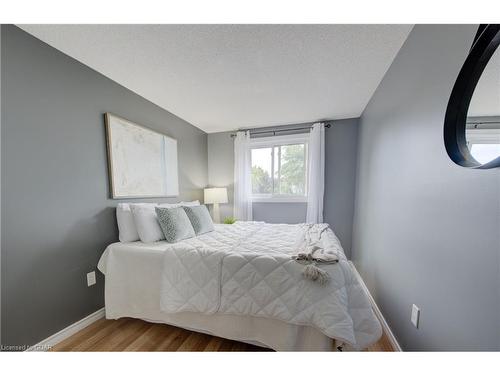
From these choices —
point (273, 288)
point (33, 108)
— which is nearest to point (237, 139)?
point (33, 108)

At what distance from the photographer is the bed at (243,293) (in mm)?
1112

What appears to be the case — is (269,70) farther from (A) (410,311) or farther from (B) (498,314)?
(A) (410,311)

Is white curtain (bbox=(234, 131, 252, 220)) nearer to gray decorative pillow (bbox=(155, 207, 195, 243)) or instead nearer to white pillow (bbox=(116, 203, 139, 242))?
gray decorative pillow (bbox=(155, 207, 195, 243))

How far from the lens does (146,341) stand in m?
1.39

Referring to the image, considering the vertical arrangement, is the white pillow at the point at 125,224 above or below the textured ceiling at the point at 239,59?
below

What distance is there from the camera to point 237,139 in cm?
334

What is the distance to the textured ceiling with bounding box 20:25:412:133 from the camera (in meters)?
1.25

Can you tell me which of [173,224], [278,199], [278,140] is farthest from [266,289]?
[278,140]

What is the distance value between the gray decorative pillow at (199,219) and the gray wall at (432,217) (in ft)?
6.05

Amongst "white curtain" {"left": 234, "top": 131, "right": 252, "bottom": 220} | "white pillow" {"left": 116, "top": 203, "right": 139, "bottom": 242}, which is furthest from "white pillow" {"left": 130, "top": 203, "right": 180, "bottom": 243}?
"white curtain" {"left": 234, "top": 131, "right": 252, "bottom": 220}

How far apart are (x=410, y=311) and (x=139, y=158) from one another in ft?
9.23

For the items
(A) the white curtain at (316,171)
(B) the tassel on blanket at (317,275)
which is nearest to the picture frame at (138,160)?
(B) the tassel on blanket at (317,275)

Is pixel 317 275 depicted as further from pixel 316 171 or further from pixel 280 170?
pixel 280 170

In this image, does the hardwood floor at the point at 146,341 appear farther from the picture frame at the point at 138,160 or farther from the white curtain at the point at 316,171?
the white curtain at the point at 316,171
